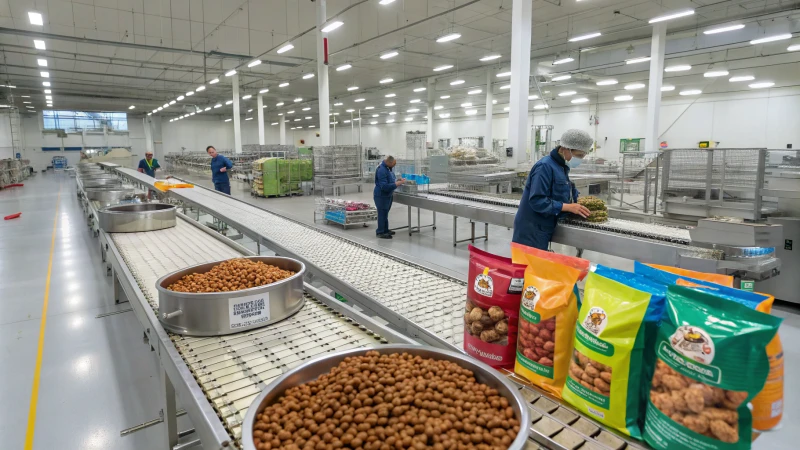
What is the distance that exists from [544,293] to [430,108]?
19.9 meters

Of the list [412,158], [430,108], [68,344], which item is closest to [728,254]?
[68,344]

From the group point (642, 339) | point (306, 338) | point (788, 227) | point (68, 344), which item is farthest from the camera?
point (788, 227)

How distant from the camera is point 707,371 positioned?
87 centimetres

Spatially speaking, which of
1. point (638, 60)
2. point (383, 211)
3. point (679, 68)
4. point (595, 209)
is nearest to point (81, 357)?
point (595, 209)

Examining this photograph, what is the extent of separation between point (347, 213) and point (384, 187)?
3.92 ft

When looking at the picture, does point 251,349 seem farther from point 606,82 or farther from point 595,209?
point 606,82

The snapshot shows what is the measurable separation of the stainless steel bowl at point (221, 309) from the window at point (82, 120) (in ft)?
123

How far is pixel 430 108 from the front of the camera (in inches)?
797

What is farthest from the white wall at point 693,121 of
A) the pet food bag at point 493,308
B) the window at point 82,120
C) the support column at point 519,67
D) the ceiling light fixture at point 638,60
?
the window at point 82,120

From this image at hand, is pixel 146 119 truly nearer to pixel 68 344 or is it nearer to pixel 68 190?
pixel 68 190

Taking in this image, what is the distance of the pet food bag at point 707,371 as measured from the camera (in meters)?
0.84

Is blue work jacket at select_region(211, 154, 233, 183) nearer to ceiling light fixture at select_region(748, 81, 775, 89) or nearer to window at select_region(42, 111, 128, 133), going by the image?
ceiling light fixture at select_region(748, 81, 775, 89)

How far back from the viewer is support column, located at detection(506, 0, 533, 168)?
779 cm

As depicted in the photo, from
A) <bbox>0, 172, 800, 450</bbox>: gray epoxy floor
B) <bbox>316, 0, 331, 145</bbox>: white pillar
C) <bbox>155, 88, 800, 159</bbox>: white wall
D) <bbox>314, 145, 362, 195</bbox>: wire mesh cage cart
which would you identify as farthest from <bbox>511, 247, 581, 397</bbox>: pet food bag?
<bbox>155, 88, 800, 159</bbox>: white wall
